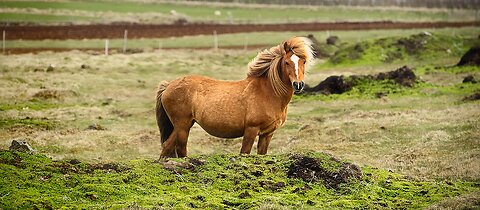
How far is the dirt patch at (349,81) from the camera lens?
29359 millimetres

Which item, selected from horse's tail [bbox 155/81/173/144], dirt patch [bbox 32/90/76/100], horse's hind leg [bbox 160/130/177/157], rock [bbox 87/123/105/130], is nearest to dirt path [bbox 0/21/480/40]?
dirt patch [bbox 32/90/76/100]

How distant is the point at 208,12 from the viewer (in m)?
96.8

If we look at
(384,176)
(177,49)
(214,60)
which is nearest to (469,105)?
(384,176)

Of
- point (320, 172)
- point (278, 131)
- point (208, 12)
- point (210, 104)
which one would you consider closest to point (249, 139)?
point (210, 104)

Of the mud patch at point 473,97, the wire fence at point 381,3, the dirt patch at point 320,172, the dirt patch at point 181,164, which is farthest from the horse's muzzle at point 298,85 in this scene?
the wire fence at point 381,3

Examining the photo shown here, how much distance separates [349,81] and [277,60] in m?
15.8

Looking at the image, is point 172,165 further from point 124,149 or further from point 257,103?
point 124,149

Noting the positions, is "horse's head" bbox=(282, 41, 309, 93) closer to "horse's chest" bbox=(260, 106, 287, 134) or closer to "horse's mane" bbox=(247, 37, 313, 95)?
"horse's mane" bbox=(247, 37, 313, 95)

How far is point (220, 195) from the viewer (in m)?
10.7

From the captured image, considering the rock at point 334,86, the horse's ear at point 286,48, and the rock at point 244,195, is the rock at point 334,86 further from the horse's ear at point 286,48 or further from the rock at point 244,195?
the rock at point 244,195

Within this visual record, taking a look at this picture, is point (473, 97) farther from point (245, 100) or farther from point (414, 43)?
point (414, 43)

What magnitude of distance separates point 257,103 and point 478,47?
88.4 ft

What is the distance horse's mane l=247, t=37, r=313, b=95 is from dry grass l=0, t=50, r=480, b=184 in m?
2.04

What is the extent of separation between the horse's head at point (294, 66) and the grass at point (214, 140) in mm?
1455
